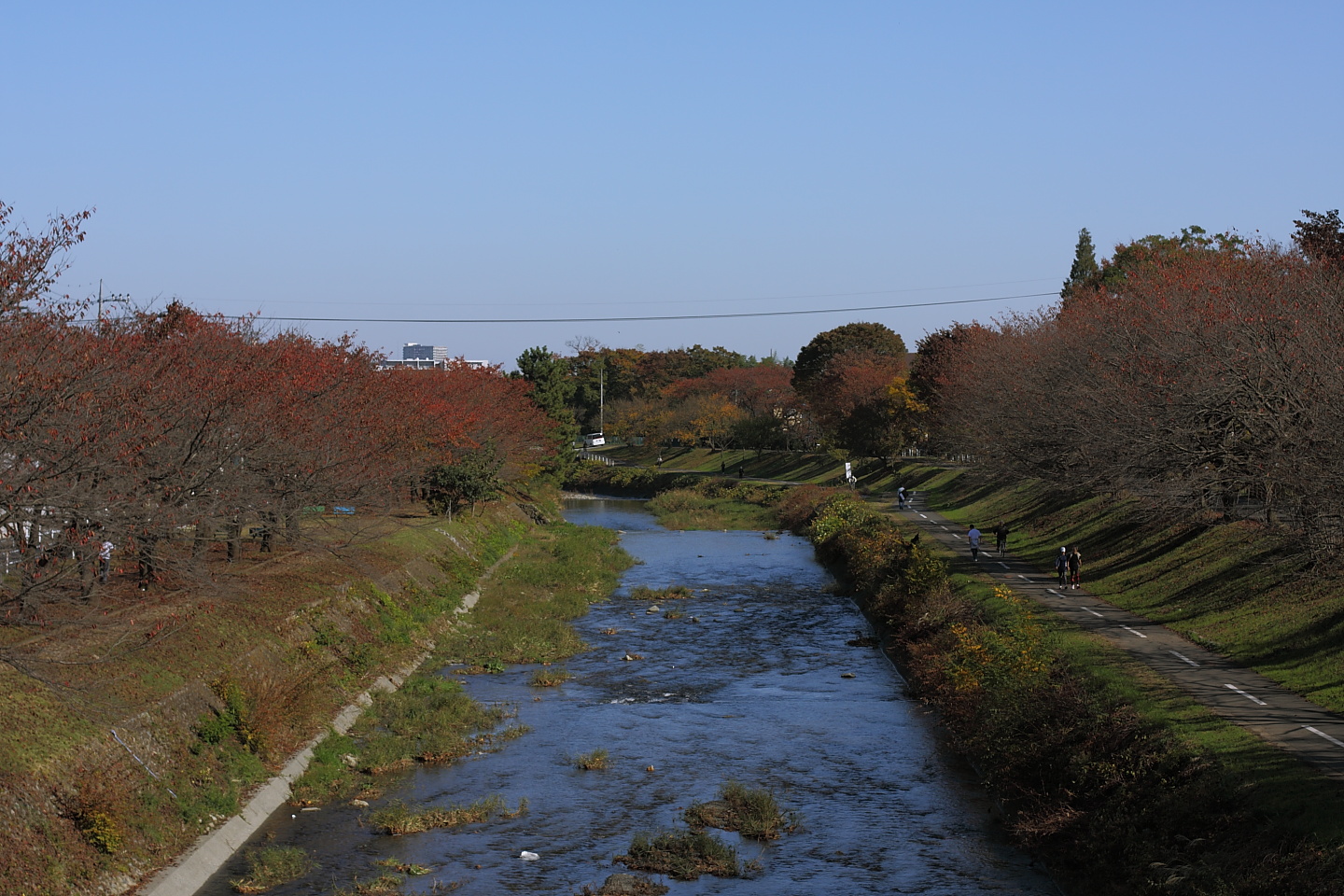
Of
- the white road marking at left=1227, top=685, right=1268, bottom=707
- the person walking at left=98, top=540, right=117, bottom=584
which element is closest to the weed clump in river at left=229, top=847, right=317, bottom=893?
the person walking at left=98, top=540, right=117, bottom=584

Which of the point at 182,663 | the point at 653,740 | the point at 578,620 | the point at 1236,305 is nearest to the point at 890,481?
the point at 578,620

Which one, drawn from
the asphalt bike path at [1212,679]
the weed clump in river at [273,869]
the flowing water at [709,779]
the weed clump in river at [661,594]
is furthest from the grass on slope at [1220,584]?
the weed clump in river at [273,869]

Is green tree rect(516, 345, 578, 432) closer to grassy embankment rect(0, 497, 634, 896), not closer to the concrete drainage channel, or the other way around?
grassy embankment rect(0, 497, 634, 896)

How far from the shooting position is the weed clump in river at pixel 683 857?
1948 centimetres

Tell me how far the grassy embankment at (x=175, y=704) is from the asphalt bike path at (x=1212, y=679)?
1598cm

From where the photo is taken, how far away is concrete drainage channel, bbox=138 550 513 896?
58.9 ft

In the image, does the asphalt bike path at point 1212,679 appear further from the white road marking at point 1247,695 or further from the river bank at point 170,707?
the river bank at point 170,707

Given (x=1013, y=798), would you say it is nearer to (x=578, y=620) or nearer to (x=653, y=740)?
(x=653, y=740)

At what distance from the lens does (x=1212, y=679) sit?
24.7m

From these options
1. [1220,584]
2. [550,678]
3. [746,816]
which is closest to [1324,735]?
[746,816]

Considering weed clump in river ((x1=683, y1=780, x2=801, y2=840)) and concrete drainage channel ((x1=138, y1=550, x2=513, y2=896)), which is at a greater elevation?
concrete drainage channel ((x1=138, y1=550, x2=513, y2=896))

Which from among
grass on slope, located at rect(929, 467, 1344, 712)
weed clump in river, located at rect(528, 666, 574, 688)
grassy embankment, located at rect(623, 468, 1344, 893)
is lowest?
weed clump in river, located at rect(528, 666, 574, 688)

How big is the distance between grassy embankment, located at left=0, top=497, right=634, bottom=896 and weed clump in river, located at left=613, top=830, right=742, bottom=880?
24.1ft

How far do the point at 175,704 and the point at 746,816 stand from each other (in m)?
10.8
